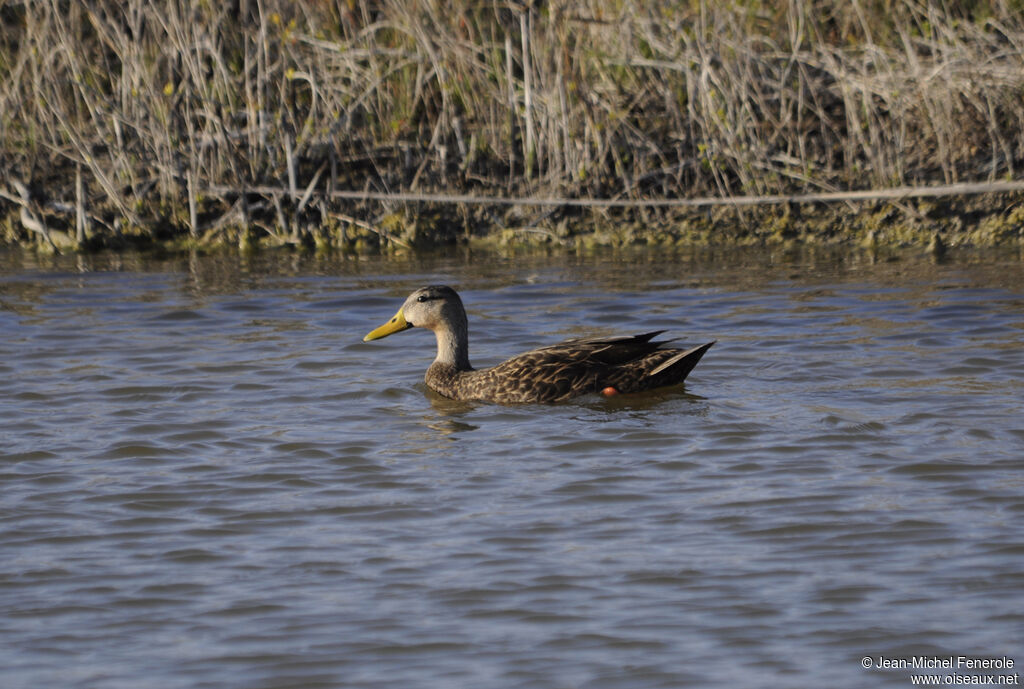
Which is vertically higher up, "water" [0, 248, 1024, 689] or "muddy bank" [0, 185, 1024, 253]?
"muddy bank" [0, 185, 1024, 253]

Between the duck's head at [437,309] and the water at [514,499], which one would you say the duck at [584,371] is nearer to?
the water at [514,499]

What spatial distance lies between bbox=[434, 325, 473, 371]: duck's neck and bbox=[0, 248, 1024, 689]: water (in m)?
0.34

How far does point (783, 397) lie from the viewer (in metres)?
7.75

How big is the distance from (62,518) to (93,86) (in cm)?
918

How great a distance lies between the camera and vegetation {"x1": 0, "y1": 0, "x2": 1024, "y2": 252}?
41.4 feet

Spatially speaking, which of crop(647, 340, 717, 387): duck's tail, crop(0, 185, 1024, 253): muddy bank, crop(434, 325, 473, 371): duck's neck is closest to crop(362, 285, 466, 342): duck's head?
crop(434, 325, 473, 371): duck's neck

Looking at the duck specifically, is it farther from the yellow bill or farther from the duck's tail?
the yellow bill

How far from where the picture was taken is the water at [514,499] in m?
4.55

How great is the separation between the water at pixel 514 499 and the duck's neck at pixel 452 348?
0.34 meters

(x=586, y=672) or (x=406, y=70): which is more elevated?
(x=406, y=70)

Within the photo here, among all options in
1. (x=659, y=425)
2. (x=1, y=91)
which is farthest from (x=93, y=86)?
(x=659, y=425)

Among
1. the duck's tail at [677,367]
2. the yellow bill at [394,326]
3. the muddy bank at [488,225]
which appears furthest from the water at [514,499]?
the muddy bank at [488,225]

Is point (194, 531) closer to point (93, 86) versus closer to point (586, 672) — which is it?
point (586, 672)

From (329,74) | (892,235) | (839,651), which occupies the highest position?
(329,74)
